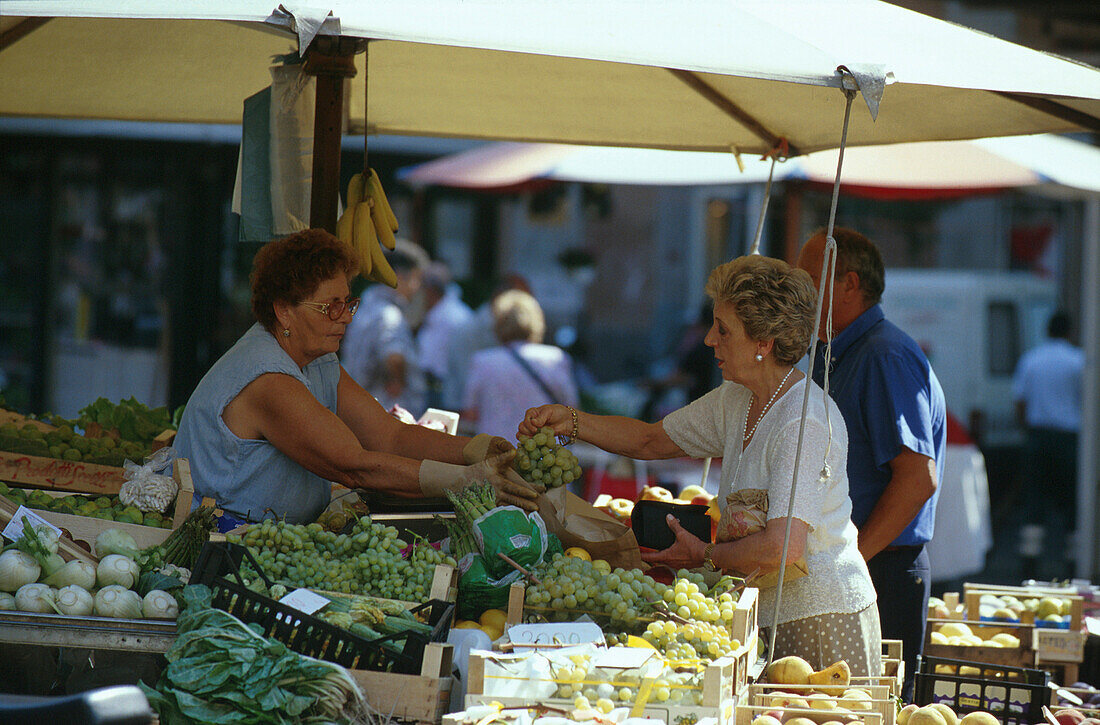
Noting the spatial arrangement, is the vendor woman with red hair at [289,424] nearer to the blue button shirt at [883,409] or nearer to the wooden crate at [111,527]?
the wooden crate at [111,527]

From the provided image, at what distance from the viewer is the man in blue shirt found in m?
3.62

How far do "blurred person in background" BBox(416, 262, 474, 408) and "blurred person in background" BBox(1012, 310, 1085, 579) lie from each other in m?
4.69

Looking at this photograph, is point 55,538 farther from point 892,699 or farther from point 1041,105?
point 1041,105

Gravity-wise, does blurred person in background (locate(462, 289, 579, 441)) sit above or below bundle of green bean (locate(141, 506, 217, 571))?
above

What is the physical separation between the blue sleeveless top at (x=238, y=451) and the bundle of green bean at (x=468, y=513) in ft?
1.96

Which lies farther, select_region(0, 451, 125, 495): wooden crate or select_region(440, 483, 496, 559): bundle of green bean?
select_region(0, 451, 125, 495): wooden crate

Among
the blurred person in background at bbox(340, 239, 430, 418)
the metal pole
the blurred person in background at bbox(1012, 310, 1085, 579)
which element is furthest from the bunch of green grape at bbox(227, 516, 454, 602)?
the blurred person in background at bbox(1012, 310, 1085, 579)

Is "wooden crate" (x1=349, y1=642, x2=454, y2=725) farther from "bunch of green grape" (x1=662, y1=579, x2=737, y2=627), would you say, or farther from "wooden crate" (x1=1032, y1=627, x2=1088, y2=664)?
"wooden crate" (x1=1032, y1=627, x2=1088, y2=664)

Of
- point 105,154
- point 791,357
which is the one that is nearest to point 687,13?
point 791,357

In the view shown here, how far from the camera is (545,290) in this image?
36.1 ft

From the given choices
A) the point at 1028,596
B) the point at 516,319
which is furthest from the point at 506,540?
the point at 516,319

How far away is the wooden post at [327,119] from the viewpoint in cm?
380

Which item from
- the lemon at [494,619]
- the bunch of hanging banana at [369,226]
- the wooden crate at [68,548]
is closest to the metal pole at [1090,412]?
the bunch of hanging banana at [369,226]

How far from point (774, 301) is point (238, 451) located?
160cm
